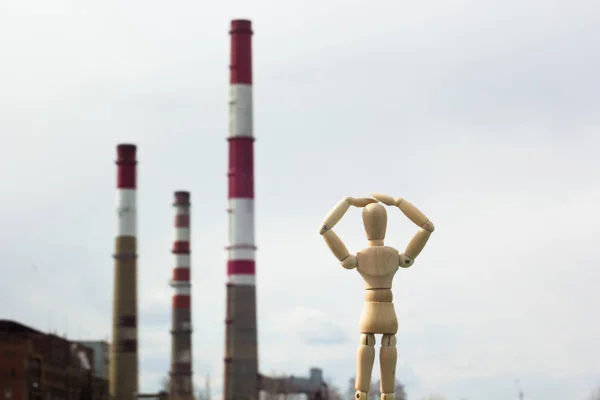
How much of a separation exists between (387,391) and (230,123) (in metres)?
25.4

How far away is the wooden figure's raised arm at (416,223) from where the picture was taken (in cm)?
1767

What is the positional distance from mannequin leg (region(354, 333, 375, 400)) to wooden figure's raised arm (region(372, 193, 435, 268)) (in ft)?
3.89

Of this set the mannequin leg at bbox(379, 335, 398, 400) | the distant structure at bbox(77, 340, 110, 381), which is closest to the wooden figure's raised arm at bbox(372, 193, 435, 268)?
the mannequin leg at bbox(379, 335, 398, 400)

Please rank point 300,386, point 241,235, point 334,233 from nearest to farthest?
point 334,233
point 241,235
point 300,386

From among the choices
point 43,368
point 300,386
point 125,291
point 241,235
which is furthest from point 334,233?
point 300,386

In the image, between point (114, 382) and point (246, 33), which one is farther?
point (114, 382)

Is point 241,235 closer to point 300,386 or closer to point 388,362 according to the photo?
point 300,386

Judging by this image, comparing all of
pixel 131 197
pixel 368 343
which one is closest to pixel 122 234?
pixel 131 197

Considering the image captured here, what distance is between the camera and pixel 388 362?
17.8 meters

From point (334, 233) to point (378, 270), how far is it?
0.84 metres

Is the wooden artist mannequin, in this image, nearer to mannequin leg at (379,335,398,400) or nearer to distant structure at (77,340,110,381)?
mannequin leg at (379,335,398,400)

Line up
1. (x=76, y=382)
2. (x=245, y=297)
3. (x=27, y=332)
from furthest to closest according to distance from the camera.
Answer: (x=76, y=382)
(x=27, y=332)
(x=245, y=297)

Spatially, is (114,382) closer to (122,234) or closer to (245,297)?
(122,234)

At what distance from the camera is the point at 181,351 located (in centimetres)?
5103
